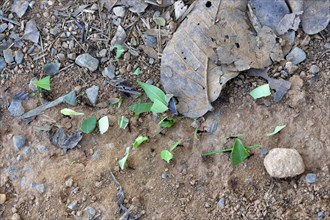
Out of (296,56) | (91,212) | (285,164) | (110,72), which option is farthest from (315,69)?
(91,212)

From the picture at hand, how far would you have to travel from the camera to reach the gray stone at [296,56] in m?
2.48

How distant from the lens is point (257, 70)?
2498 mm

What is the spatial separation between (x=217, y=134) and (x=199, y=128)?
9 centimetres

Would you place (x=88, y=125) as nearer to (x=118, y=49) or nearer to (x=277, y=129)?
(x=118, y=49)

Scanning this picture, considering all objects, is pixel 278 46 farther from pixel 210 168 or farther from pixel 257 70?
pixel 210 168

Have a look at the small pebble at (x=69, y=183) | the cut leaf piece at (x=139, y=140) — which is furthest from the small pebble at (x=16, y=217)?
the cut leaf piece at (x=139, y=140)

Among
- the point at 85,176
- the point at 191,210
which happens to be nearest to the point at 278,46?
the point at 191,210

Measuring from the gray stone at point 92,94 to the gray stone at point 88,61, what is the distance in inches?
3.7

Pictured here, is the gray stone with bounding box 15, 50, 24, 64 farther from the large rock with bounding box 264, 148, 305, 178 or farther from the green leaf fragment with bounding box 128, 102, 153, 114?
the large rock with bounding box 264, 148, 305, 178

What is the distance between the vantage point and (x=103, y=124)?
2.54 metres

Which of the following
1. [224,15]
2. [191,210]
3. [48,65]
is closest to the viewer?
[191,210]

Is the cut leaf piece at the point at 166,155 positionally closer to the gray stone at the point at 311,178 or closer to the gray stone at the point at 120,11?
the gray stone at the point at 311,178

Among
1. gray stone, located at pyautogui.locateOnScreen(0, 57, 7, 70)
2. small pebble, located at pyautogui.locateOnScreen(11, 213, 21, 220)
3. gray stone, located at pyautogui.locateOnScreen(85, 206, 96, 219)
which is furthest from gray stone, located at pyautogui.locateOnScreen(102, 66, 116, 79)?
small pebble, located at pyautogui.locateOnScreen(11, 213, 21, 220)

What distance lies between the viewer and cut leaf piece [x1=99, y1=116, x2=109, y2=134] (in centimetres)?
254
